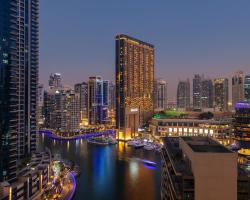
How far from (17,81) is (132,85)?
2756cm

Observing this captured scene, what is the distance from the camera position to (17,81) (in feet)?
68.3

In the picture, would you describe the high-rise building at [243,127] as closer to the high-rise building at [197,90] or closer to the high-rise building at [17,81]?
the high-rise building at [17,81]

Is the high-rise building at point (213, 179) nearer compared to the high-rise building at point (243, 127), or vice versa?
the high-rise building at point (213, 179)

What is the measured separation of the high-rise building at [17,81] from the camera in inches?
616

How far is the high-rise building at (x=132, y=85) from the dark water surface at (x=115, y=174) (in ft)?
30.3

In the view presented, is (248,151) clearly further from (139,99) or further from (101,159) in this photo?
(139,99)

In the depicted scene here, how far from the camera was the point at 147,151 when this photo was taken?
32469mm

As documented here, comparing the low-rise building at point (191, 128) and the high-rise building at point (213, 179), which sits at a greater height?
the high-rise building at point (213, 179)

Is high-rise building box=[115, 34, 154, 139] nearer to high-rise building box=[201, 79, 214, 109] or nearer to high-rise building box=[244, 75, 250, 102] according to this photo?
high-rise building box=[244, 75, 250, 102]

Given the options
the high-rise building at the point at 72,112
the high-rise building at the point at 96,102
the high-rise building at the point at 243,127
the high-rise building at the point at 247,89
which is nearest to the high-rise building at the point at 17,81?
the high-rise building at the point at 243,127

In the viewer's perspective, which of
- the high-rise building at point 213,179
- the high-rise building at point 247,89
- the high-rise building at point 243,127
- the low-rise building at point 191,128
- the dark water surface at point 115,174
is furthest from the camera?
the high-rise building at point 247,89

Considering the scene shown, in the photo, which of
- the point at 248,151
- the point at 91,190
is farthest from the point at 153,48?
the point at 91,190

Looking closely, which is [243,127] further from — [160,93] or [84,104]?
[160,93]

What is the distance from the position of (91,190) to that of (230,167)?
11464 mm
